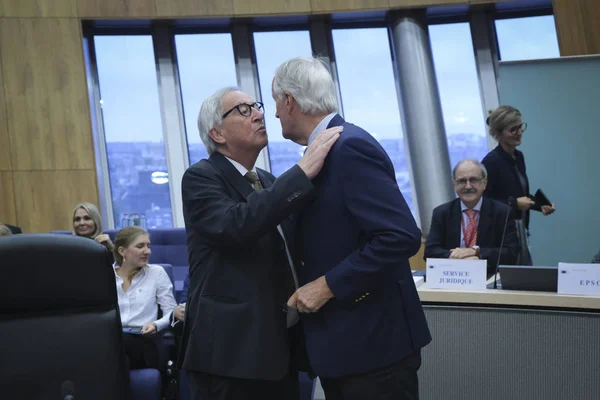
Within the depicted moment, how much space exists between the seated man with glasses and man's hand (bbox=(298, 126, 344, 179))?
195 cm

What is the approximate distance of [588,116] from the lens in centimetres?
492

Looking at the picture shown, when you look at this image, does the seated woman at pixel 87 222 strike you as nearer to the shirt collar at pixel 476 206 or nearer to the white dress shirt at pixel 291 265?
the shirt collar at pixel 476 206

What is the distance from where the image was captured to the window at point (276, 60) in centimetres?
733

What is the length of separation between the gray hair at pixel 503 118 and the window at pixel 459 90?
349 cm

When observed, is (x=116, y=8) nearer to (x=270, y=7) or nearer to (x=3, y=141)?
(x=270, y=7)

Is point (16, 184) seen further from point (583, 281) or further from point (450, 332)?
point (583, 281)

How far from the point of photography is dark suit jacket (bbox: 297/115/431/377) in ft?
4.78

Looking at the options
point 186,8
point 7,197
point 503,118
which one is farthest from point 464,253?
point 7,197

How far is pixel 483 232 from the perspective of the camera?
337 cm

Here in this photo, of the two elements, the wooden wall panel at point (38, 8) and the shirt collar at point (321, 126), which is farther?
the wooden wall panel at point (38, 8)

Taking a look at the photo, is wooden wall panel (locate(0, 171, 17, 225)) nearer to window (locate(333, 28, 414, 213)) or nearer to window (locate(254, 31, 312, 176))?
window (locate(254, 31, 312, 176))

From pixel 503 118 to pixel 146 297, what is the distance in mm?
2300

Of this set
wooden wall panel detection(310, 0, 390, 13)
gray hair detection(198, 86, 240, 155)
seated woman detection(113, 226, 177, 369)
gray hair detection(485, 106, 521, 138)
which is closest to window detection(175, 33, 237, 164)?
wooden wall panel detection(310, 0, 390, 13)

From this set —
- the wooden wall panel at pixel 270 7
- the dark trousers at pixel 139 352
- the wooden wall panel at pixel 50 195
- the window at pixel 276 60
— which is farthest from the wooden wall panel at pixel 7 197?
the dark trousers at pixel 139 352
